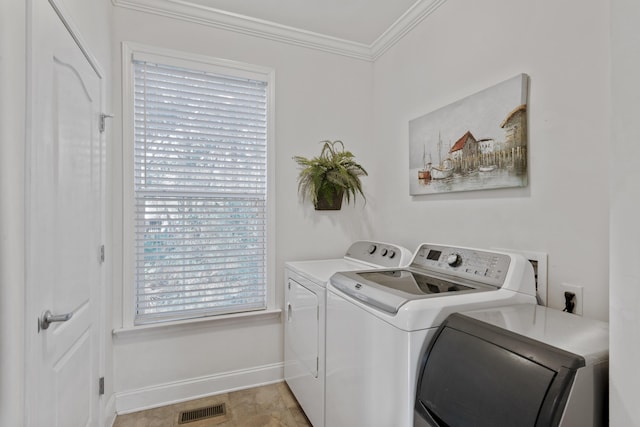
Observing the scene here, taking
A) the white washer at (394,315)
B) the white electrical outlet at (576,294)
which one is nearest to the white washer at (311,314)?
the white washer at (394,315)

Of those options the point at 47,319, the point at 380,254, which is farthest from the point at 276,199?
the point at 47,319

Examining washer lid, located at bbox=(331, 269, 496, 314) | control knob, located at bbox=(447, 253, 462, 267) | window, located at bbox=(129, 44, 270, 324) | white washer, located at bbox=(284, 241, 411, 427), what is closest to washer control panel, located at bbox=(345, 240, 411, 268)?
white washer, located at bbox=(284, 241, 411, 427)

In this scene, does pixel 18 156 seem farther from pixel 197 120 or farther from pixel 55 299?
pixel 197 120

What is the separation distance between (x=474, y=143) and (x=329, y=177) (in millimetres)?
1048

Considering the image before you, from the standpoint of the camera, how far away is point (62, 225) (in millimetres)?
1271

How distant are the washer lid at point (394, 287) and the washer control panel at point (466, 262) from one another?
5 centimetres

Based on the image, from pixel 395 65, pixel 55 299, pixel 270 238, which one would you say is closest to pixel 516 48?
pixel 395 65

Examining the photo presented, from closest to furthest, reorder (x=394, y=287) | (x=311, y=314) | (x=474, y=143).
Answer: (x=394, y=287) → (x=474, y=143) → (x=311, y=314)

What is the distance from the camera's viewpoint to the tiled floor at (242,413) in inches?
77.9

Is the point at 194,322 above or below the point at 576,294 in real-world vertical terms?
below

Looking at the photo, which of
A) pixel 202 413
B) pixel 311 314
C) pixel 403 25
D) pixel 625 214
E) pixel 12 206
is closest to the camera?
pixel 625 214

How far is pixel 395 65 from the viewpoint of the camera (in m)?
2.50

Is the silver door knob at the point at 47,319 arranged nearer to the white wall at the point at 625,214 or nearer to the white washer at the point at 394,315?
the white washer at the point at 394,315

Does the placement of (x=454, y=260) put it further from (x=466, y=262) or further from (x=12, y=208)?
(x=12, y=208)
